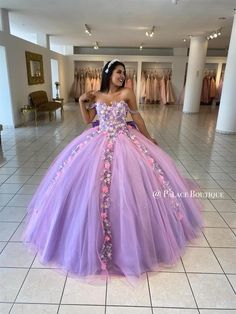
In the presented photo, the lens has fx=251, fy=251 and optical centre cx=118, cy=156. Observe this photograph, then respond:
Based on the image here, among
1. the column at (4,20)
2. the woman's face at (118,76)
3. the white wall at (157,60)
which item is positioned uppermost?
the column at (4,20)

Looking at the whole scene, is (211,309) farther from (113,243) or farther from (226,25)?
(226,25)

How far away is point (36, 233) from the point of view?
79.2 inches

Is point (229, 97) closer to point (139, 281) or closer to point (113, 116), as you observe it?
point (113, 116)

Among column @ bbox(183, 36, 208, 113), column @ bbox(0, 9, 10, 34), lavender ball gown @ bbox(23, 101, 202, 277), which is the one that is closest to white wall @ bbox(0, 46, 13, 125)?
column @ bbox(0, 9, 10, 34)

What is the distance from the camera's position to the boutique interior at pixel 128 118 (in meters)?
1.61

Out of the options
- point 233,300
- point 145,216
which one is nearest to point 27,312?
point 145,216

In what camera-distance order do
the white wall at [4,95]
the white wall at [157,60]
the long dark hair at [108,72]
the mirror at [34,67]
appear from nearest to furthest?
the long dark hair at [108,72]
the white wall at [4,95]
the mirror at [34,67]
the white wall at [157,60]

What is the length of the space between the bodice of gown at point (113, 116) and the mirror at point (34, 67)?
5.94 m

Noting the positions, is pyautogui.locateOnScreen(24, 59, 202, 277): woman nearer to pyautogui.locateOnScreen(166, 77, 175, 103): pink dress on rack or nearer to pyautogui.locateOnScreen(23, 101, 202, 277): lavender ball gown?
pyautogui.locateOnScreen(23, 101, 202, 277): lavender ball gown

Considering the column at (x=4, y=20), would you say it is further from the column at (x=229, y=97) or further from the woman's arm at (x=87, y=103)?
the column at (x=229, y=97)

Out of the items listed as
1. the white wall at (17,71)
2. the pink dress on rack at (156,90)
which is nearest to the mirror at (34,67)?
the white wall at (17,71)

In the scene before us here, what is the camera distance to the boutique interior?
5.29ft

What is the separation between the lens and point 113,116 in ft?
6.53

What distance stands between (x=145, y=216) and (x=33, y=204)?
1.24 m
